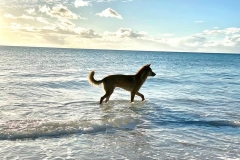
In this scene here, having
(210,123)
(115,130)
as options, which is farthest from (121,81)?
(115,130)

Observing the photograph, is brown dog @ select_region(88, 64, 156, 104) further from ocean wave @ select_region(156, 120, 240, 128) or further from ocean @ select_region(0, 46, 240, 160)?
ocean wave @ select_region(156, 120, 240, 128)

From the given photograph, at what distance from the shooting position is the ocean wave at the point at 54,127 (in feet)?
22.0

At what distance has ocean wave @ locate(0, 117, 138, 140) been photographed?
22.0 feet

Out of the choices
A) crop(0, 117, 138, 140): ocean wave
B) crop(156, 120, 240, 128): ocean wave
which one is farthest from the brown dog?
crop(156, 120, 240, 128): ocean wave

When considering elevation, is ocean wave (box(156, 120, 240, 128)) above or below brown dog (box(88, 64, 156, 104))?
below

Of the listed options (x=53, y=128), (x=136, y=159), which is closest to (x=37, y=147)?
(x=53, y=128)

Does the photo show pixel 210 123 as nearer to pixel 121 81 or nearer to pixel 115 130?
pixel 115 130

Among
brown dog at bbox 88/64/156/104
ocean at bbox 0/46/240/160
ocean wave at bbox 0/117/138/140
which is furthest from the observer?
brown dog at bbox 88/64/156/104

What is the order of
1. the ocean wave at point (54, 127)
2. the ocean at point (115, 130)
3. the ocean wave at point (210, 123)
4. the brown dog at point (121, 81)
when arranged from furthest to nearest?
1. the brown dog at point (121, 81)
2. the ocean wave at point (210, 123)
3. the ocean wave at point (54, 127)
4. the ocean at point (115, 130)

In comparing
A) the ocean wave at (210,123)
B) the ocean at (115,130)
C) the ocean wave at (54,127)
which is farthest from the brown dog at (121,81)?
the ocean wave at (210,123)

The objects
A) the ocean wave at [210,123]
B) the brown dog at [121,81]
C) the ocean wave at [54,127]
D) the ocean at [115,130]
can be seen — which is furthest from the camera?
the brown dog at [121,81]

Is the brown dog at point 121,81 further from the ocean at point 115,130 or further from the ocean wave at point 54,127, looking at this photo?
the ocean wave at point 54,127

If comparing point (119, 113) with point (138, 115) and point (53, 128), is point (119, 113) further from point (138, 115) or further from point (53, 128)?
point (53, 128)

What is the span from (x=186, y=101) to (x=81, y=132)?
24.1ft
